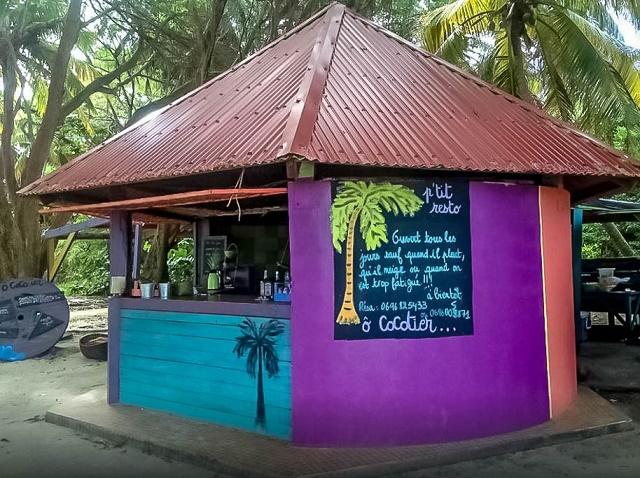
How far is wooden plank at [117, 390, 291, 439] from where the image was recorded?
5637mm

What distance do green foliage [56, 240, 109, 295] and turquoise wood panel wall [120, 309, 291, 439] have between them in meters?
22.7

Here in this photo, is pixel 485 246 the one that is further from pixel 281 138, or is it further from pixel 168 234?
pixel 168 234

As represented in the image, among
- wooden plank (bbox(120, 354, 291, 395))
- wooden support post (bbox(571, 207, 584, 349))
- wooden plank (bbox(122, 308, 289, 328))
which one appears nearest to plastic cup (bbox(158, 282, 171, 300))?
wooden plank (bbox(122, 308, 289, 328))

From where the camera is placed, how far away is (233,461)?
502 centimetres

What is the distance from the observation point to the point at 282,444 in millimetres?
5457

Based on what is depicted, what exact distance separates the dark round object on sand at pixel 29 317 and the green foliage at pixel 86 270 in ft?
58.6

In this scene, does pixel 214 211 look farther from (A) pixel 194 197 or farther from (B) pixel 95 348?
(B) pixel 95 348

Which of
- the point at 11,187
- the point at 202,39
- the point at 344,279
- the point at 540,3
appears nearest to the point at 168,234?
the point at 11,187

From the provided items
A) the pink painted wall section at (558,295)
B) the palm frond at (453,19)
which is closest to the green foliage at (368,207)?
the pink painted wall section at (558,295)

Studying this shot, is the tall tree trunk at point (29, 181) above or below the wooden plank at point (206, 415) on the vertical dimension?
above


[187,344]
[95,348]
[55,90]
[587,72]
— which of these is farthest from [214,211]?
[587,72]

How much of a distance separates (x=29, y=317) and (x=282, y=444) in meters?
7.10

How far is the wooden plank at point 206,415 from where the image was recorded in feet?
18.5

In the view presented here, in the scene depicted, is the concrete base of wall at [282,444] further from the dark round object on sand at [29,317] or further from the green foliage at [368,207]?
the dark round object on sand at [29,317]
